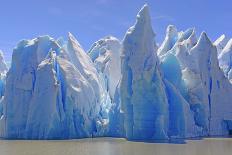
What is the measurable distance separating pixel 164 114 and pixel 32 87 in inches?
279

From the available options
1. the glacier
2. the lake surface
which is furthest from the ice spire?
the lake surface

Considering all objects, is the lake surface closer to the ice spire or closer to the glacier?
the ice spire

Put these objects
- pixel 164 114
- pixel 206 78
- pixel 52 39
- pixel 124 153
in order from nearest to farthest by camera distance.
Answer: pixel 124 153, pixel 164 114, pixel 52 39, pixel 206 78

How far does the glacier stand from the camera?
23.4 m

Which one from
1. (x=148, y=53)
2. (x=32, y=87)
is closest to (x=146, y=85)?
(x=148, y=53)

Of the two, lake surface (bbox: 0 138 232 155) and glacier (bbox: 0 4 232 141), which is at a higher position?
glacier (bbox: 0 4 232 141)

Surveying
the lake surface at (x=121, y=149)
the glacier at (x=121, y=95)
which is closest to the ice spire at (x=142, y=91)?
the glacier at (x=121, y=95)

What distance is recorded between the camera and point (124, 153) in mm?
16547

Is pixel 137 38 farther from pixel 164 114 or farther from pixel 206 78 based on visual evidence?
pixel 206 78

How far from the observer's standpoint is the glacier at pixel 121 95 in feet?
76.8

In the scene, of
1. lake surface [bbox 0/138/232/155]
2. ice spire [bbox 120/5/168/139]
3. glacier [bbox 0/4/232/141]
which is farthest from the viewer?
glacier [bbox 0/4/232/141]

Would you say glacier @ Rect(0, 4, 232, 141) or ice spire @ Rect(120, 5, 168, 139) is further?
glacier @ Rect(0, 4, 232, 141)

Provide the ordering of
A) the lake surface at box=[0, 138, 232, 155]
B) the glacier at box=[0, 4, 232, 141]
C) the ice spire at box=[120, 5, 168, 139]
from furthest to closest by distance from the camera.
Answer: the glacier at box=[0, 4, 232, 141]
the ice spire at box=[120, 5, 168, 139]
the lake surface at box=[0, 138, 232, 155]

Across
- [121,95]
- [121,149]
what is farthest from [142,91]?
[121,149]
